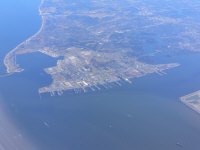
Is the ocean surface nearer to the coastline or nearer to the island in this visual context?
the coastline

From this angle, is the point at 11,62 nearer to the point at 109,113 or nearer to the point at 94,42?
the point at 94,42

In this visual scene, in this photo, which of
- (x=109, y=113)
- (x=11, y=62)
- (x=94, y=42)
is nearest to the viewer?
(x=109, y=113)

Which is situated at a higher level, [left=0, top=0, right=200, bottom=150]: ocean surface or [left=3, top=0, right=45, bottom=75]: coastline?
[left=3, top=0, right=45, bottom=75]: coastline

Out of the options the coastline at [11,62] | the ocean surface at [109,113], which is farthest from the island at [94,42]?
the ocean surface at [109,113]

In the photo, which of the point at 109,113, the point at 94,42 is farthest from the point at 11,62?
the point at 109,113

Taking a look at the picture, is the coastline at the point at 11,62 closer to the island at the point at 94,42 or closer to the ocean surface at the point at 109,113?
the island at the point at 94,42

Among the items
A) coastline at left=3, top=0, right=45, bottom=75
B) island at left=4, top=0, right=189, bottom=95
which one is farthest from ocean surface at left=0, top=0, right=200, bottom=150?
island at left=4, top=0, right=189, bottom=95

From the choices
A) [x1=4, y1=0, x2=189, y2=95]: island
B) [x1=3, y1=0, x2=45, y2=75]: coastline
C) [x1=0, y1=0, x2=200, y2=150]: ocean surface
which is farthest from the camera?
[x1=3, y1=0, x2=45, y2=75]: coastline
